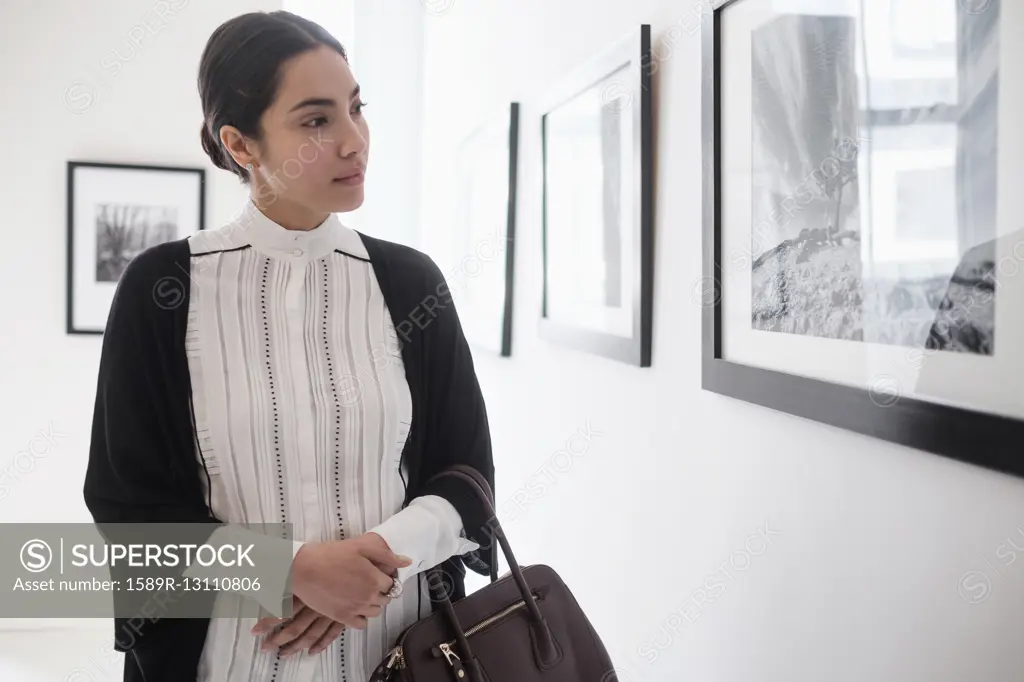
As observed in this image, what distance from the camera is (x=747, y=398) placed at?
997 mm

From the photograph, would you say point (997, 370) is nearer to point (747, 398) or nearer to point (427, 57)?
point (747, 398)

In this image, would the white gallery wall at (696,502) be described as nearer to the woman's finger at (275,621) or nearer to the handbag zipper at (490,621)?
the handbag zipper at (490,621)

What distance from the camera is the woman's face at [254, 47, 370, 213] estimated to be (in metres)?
0.98

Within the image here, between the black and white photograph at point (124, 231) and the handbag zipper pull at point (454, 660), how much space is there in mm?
2607

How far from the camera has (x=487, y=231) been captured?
2264mm

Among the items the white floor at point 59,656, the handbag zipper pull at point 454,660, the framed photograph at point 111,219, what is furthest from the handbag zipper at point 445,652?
the framed photograph at point 111,219

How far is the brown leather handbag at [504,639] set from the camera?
3.06 ft

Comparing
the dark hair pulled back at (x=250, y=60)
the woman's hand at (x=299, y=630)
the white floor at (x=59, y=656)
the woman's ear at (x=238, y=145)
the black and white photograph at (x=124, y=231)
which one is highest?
the black and white photograph at (x=124, y=231)

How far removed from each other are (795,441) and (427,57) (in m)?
2.67

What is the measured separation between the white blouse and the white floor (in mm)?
2189

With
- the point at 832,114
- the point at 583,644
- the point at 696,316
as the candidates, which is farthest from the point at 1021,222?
the point at 583,644

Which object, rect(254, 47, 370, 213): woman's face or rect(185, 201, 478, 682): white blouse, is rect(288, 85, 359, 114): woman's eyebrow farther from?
rect(185, 201, 478, 682): white blouse

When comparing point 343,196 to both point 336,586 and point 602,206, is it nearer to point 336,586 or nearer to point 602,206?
point 336,586

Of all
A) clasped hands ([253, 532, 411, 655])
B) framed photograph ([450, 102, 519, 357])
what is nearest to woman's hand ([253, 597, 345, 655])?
clasped hands ([253, 532, 411, 655])
